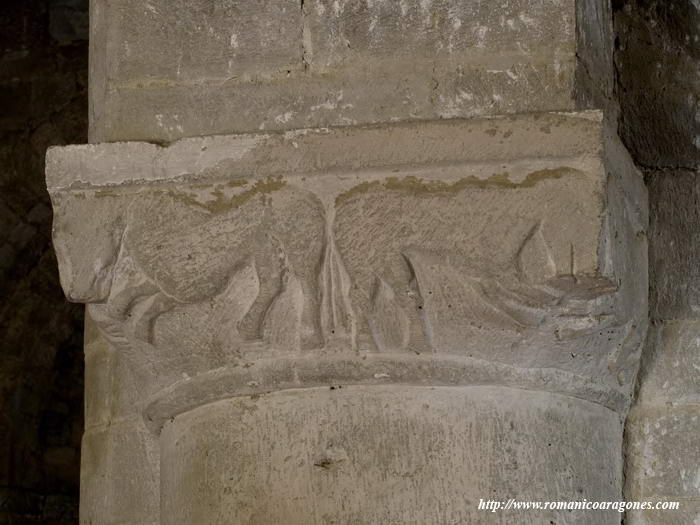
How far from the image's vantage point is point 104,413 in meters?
2.45

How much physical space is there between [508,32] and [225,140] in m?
0.46

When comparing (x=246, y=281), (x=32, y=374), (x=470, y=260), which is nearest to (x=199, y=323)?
(x=246, y=281)

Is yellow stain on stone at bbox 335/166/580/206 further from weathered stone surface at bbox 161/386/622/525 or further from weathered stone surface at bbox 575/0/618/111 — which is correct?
weathered stone surface at bbox 161/386/622/525

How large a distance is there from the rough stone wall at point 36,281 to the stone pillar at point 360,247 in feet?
6.28

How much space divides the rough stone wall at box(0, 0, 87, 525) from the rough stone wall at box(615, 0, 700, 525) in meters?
2.09

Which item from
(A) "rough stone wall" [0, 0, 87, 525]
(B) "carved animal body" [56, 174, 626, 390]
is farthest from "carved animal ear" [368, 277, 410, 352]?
(A) "rough stone wall" [0, 0, 87, 525]

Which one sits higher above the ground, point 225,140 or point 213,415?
point 225,140

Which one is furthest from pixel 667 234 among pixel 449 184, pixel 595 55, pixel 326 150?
pixel 326 150

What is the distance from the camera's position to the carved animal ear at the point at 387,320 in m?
1.89

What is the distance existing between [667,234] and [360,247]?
781mm

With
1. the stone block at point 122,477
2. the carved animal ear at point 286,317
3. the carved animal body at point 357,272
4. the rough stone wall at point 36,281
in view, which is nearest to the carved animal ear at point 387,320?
the carved animal body at point 357,272

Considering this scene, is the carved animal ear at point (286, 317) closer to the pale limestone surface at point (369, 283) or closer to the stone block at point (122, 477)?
the pale limestone surface at point (369, 283)

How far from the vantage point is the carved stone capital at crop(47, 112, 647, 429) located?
6.03ft

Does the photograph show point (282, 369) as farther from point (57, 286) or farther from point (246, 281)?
point (57, 286)
